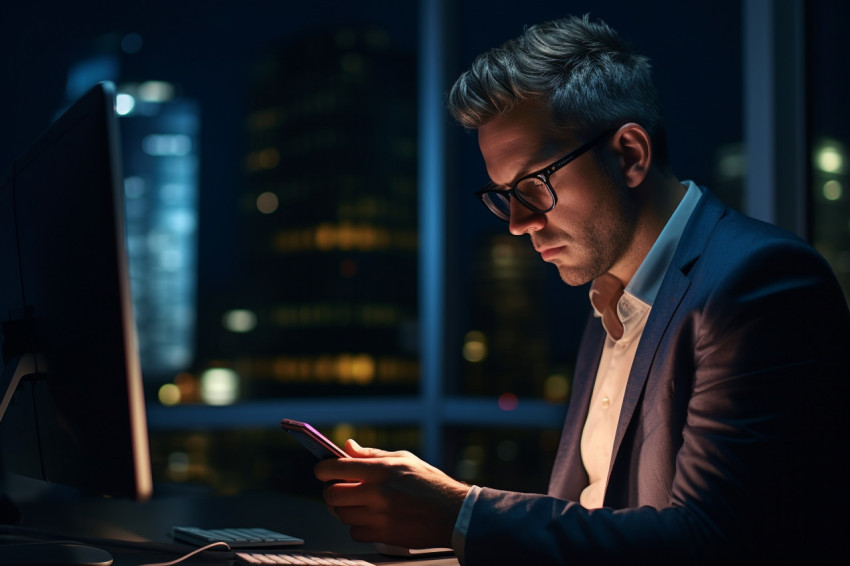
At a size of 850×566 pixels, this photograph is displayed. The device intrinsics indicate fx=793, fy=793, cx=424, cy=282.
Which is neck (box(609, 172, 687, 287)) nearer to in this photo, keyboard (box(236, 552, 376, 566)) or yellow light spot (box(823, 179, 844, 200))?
keyboard (box(236, 552, 376, 566))

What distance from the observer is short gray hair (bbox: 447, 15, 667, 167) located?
141 cm

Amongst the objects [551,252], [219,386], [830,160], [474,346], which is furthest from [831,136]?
[219,386]

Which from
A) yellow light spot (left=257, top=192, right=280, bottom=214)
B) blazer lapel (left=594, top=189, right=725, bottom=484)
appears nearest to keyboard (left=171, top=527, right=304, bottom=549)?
blazer lapel (left=594, top=189, right=725, bottom=484)

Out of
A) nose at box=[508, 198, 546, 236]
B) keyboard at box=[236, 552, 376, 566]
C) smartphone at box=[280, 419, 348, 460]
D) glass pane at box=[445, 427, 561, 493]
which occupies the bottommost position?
glass pane at box=[445, 427, 561, 493]

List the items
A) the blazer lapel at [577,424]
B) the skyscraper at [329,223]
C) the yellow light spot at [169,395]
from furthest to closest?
the skyscraper at [329,223]
the yellow light spot at [169,395]
the blazer lapel at [577,424]

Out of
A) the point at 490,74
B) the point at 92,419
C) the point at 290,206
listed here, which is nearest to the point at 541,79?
the point at 490,74

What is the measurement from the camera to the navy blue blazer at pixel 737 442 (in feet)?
3.28

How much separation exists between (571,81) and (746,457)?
0.72 metres

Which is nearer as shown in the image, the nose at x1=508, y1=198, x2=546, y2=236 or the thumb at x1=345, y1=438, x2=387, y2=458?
the thumb at x1=345, y1=438, x2=387, y2=458

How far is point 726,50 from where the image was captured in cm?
256

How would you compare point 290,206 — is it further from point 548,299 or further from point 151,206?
point 548,299

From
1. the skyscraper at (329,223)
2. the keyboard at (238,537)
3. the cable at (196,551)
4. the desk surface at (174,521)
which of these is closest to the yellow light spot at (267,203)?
the skyscraper at (329,223)

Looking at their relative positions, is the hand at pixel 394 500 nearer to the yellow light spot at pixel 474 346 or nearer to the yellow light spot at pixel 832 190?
the yellow light spot at pixel 832 190

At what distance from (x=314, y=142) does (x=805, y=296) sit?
2846mm
